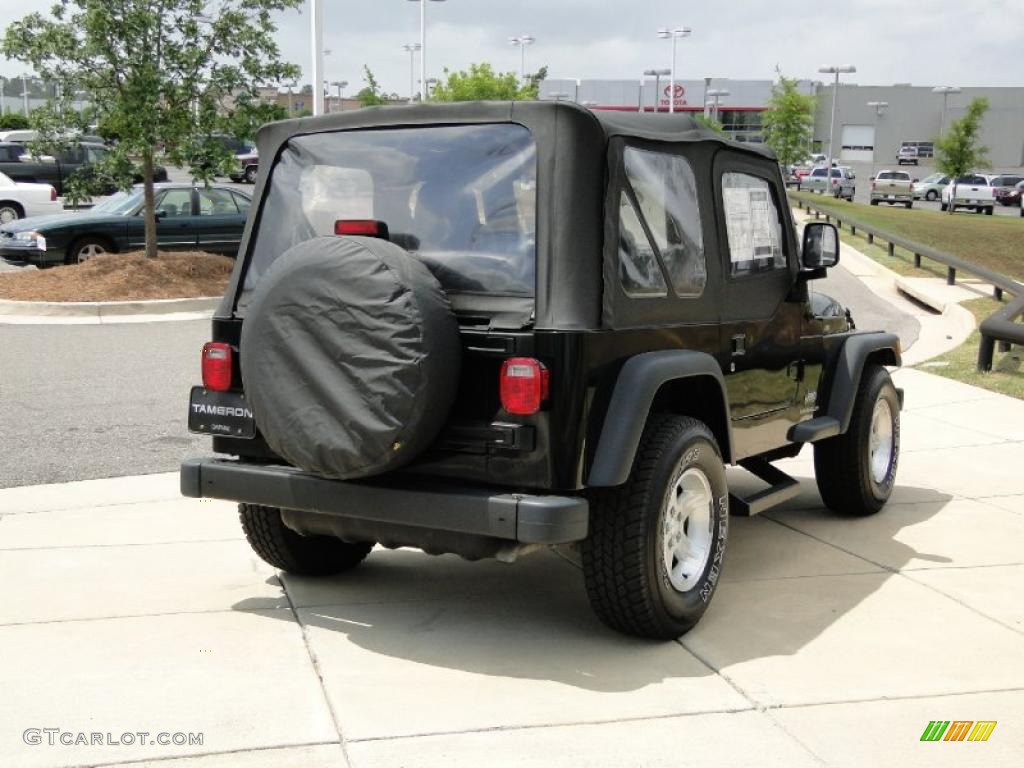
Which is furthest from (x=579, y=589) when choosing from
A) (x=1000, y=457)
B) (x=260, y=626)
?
(x=1000, y=457)

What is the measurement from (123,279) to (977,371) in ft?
36.5

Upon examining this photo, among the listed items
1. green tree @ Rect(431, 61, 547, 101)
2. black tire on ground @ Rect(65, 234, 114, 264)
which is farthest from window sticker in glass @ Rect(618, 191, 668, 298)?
green tree @ Rect(431, 61, 547, 101)

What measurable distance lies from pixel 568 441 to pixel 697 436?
762mm

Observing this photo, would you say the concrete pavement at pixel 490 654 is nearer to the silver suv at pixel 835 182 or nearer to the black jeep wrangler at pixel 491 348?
the black jeep wrangler at pixel 491 348

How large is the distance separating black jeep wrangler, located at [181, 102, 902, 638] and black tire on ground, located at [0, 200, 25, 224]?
23.9 meters

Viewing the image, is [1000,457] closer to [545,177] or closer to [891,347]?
[891,347]

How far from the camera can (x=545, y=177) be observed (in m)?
4.46

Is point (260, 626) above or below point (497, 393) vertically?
below

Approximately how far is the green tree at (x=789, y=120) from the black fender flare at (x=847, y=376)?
5121 centimetres

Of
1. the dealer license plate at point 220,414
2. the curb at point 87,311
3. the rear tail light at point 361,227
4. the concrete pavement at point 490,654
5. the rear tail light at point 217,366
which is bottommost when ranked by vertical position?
the curb at point 87,311

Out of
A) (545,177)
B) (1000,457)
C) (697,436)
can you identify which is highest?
(545,177)

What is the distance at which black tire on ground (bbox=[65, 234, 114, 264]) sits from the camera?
18781 millimetres

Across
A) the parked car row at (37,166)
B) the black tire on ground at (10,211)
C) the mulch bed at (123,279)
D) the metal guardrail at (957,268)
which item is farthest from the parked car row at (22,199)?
the metal guardrail at (957,268)

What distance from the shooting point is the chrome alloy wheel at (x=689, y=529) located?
15.9 ft
